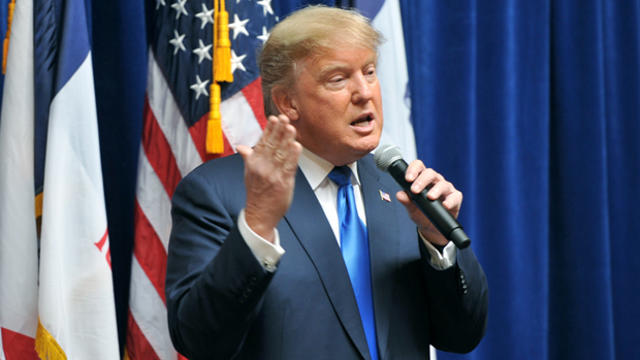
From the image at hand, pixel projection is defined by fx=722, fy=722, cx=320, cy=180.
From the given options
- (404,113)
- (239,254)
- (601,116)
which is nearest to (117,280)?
(404,113)

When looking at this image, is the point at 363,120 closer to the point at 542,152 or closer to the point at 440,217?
the point at 440,217

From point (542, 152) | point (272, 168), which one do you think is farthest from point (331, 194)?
point (542, 152)

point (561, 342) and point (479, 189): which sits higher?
point (479, 189)

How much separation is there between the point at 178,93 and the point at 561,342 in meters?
2.01

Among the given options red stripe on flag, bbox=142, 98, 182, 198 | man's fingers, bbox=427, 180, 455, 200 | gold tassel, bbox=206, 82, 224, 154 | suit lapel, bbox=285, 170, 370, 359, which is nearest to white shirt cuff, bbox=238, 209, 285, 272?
suit lapel, bbox=285, 170, 370, 359

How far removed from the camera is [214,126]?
226 centimetres

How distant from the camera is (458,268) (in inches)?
58.0

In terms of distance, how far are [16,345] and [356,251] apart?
4.41ft

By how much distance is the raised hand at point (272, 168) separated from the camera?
120cm

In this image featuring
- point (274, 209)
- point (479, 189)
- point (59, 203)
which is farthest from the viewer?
point (479, 189)

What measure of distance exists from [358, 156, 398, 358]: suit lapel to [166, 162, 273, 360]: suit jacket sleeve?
0.93ft

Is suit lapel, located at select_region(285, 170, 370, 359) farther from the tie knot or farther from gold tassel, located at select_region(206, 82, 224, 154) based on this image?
gold tassel, located at select_region(206, 82, 224, 154)

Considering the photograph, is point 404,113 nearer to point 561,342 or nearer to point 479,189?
point 479,189

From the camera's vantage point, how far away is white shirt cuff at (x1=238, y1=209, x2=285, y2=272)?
1250 mm
